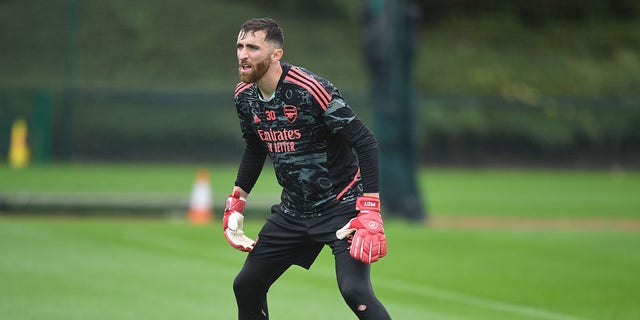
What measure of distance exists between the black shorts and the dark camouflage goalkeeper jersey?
0.05 metres

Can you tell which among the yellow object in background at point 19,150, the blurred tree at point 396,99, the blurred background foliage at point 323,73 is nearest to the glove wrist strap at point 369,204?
the blurred tree at point 396,99

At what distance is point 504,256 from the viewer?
40.8ft

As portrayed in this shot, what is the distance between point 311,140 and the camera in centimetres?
578

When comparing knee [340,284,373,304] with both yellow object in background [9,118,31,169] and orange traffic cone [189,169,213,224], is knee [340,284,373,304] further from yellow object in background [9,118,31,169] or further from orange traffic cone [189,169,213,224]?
yellow object in background [9,118,31,169]

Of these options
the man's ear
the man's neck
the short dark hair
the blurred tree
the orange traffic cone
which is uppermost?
the short dark hair

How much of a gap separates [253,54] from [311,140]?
0.57 m

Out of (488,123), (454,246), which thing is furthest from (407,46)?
(488,123)

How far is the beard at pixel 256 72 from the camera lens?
222 inches

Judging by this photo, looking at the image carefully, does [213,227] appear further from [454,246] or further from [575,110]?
[575,110]

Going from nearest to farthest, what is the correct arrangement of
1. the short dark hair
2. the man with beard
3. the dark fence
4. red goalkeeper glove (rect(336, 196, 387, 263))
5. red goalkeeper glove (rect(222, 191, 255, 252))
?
red goalkeeper glove (rect(336, 196, 387, 263))
the man with beard
the short dark hair
red goalkeeper glove (rect(222, 191, 255, 252))
the dark fence

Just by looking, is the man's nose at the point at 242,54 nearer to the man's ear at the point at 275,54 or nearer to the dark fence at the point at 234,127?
the man's ear at the point at 275,54

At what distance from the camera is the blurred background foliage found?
26.4 meters

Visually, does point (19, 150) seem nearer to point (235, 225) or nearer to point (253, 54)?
point (235, 225)

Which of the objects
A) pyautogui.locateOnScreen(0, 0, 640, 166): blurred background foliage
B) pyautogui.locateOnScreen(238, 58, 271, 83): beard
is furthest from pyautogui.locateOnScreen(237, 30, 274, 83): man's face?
pyautogui.locateOnScreen(0, 0, 640, 166): blurred background foliage
